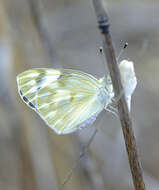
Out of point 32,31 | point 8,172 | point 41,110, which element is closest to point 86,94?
point 41,110

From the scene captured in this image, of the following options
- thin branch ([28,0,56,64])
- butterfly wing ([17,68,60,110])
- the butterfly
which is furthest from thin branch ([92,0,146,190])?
thin branch ([28,0,56,64])

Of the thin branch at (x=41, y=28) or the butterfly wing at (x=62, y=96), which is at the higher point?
the thin branch at (x=41, y=28)

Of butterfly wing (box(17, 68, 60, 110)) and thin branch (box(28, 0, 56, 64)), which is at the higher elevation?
thin branch (box(28, 0, 56, 64))

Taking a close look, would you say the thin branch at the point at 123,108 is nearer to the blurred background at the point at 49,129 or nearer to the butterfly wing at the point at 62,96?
the butterfly wing at the point at 62,96

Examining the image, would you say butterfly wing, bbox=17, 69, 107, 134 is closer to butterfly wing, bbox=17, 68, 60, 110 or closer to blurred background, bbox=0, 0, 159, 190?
butterfly wing, bbox=17, 68, 60, 110

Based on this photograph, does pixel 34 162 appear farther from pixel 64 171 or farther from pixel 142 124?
pixel 142 124

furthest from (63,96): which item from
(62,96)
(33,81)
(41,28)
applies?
(41,28)

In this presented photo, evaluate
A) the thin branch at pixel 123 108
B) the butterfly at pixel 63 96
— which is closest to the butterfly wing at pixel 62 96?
the butterfly at pixel 63 96
